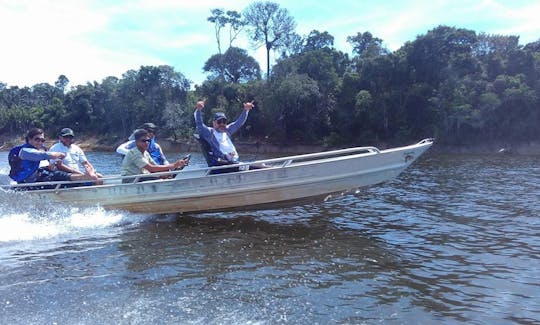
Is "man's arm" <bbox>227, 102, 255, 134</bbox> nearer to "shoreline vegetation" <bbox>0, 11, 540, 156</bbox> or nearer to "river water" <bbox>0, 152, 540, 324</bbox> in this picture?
"river water" <bbox>0, 152, 540, 324</bbox>

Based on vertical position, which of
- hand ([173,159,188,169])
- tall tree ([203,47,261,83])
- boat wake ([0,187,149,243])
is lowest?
boat wake ([0,187,149,243])

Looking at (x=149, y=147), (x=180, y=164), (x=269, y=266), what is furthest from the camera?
(x=149, y=147)

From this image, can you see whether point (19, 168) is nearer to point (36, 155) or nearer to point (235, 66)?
point (36, 155)

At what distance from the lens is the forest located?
149 ft

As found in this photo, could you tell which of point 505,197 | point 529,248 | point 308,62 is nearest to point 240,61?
point 308,62

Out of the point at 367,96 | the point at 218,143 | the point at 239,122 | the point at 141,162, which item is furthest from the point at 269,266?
the point at 367,96

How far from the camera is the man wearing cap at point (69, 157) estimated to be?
34.8 ft

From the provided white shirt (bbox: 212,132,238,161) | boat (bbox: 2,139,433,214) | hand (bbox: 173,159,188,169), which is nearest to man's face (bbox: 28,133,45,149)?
boat (bbox: 2,139,433,214)

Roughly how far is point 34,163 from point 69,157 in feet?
2.77

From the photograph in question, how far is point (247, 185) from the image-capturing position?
9422mm

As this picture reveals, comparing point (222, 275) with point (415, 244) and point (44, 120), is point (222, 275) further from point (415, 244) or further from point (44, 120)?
point (44, 120)

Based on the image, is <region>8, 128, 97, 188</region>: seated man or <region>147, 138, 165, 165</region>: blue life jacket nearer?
<region>8, 128, 97, 188</region>: seated man

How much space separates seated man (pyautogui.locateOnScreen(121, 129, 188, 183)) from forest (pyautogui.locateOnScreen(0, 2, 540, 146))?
136ft

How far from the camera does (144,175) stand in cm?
961
